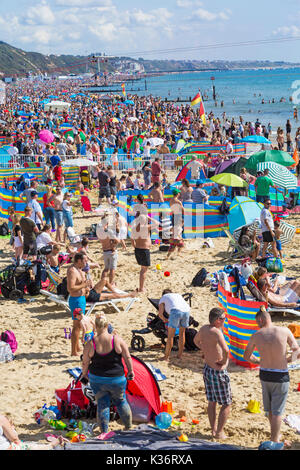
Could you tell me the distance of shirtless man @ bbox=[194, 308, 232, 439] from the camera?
201 inches

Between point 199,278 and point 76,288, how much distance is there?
10.1 ft

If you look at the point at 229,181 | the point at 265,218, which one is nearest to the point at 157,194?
the point at 229,181

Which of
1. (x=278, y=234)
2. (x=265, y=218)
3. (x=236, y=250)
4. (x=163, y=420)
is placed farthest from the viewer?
(x=236, y=250)

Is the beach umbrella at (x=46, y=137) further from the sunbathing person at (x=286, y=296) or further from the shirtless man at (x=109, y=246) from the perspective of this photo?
the sunbathing person at (x=286, y=296)

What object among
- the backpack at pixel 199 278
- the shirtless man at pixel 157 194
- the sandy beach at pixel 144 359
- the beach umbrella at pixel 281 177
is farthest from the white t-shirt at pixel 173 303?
the beach umbrella at pixel 281 177

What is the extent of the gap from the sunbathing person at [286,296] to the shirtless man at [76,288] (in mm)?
2496

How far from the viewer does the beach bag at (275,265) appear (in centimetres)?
988

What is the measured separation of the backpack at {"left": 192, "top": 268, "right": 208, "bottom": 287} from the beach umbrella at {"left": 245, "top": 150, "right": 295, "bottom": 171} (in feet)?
17.2

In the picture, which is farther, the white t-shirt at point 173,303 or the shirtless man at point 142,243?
the shirtless man at point 142,243

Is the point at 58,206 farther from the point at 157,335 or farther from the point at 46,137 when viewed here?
the point at 46,137

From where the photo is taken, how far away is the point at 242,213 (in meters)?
11.0

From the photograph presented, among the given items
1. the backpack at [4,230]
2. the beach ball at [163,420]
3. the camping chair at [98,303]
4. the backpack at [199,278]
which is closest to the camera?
the beach ball at [163,420]

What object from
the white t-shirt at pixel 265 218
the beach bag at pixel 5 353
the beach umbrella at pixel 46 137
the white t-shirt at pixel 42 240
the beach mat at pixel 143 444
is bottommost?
the beach bag at pixel 5 353
